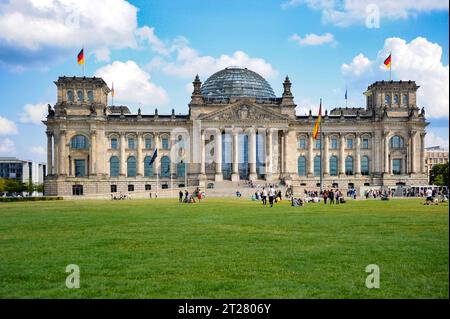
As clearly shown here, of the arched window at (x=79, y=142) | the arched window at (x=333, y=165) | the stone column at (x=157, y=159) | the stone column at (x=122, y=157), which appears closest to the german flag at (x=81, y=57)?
the arched window at (x=79, y=142)

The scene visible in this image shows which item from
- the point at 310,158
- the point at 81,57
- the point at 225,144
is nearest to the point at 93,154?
the point at 81,57

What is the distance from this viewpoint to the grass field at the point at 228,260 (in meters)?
14.2

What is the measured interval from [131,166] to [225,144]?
849 inches

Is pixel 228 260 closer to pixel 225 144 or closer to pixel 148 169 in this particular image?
pixel 225 144

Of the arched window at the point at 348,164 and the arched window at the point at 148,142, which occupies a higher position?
the arched window at the point at 148,142

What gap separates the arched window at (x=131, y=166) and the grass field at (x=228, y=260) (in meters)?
85.0

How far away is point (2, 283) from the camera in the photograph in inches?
606

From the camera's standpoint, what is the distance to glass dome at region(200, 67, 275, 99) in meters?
127

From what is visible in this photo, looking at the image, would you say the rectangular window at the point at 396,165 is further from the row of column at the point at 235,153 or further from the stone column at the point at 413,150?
the row of column at the point at 235,153

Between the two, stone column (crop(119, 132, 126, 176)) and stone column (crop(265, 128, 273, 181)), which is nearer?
stone column (crop(265, 128, 273, 181))

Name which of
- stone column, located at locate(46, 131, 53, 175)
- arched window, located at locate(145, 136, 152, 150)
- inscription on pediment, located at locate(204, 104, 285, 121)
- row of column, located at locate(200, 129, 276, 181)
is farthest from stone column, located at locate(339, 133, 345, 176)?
stone column, located at locate(46, 131, 53, 175)

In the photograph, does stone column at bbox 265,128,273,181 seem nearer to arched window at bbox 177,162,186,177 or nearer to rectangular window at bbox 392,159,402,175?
arched window at bbox 177,162,186,177

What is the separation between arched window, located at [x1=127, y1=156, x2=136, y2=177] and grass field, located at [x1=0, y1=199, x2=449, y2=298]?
85.0m

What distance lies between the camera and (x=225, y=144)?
115 meters
